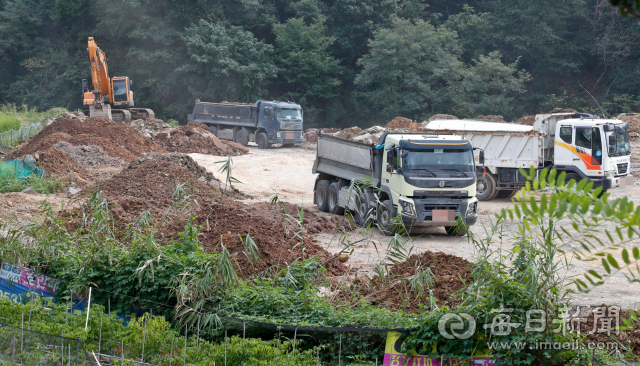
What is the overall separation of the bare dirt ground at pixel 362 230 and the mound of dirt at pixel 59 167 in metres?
3.95

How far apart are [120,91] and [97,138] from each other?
37.1 ft

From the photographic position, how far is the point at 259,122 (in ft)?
93.9

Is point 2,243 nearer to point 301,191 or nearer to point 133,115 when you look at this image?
point 301,191

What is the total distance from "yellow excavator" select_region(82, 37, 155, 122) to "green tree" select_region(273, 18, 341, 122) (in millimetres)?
11296

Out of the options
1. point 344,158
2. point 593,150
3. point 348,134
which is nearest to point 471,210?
point 344,158

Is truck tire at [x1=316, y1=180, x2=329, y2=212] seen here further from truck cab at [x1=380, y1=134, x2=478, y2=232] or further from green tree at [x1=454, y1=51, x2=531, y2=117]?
green tree at [x1=454, y1=51, x2=531, y2=117]

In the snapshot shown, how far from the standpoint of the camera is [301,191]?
1716cm

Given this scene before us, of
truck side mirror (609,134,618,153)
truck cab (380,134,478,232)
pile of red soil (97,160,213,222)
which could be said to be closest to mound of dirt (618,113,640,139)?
truck side mirror (609,134,618,153)

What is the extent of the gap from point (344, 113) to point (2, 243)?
34.8 meters

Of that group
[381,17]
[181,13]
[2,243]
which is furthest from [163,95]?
[2,243]

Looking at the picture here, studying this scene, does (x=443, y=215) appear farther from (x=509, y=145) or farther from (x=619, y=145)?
(x=619, y=145)

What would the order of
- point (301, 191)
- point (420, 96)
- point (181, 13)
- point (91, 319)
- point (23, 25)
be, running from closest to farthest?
point (91, 319), point (301, 191), point (420, 96), point (181, 13), point (23, 25)

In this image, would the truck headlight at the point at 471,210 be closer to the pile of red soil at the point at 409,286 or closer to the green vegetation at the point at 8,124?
the pile of red soil at the point at 409,286

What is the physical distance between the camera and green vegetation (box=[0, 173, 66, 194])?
13959 millimetres
